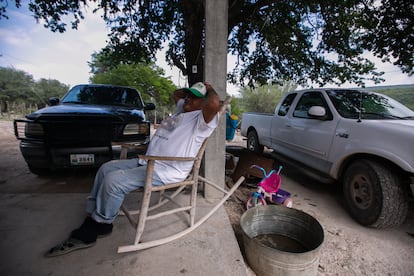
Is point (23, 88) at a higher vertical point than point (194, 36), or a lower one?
higher

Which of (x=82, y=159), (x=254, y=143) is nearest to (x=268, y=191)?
(x=82, y=159)

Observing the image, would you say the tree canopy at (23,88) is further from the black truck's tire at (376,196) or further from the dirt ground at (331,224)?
the black truck's tire at (376,196)

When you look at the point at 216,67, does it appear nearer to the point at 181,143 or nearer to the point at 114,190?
the point at 181,143

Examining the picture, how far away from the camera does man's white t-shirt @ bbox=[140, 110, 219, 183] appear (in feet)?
5.45

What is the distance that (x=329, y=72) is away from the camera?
4.55 m

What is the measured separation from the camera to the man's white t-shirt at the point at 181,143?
1662 mm

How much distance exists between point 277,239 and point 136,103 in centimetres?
347

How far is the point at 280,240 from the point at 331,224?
816mm

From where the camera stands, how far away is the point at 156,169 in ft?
5.34

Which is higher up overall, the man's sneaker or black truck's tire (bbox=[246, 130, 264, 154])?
black truck's tire (bbox=[246, 130, 264, 154])

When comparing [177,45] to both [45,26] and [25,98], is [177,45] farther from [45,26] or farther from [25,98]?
[25,98]

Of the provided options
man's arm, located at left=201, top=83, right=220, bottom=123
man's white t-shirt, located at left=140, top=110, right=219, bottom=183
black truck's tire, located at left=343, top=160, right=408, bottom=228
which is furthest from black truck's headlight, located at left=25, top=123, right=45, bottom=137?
black truck's tire, located at left=343, top=160, right=408, bottom=228

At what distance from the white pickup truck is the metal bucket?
34.4 inches

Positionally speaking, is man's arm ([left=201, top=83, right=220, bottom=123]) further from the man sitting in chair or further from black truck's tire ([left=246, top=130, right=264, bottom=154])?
black truck's tire ([left=246, top=130, right=264, bottom=154])
